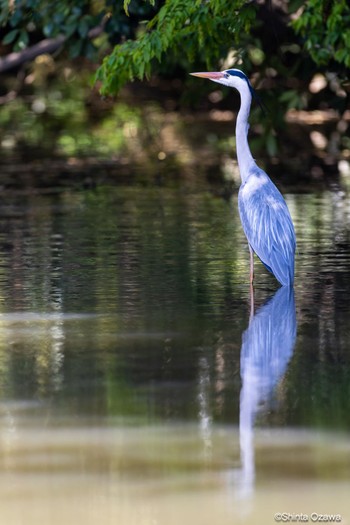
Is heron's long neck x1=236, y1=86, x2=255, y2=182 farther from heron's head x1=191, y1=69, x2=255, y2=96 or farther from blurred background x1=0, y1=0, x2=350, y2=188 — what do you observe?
blurred background x1=0, y1=0, x2=350, y2=188

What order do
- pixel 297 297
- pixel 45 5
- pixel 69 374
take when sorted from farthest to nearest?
pixel 45 5, pixel 297 297, pixel 69 374

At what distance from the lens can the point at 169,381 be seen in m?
8.41

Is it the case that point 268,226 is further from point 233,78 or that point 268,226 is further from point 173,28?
point 173,28

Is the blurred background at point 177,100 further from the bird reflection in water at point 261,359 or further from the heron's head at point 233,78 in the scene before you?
the bird reflection in water at point 261,359

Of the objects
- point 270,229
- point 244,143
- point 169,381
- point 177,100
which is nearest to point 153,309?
point 270,229

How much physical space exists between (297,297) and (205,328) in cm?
137

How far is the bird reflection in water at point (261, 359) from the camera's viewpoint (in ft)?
23.4

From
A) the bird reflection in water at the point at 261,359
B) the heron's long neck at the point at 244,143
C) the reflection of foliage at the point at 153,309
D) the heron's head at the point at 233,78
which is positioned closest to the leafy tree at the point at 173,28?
the heron's head at the point at 233,78

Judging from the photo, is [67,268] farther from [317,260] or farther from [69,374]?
[69,374]

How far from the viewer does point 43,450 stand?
7.14m

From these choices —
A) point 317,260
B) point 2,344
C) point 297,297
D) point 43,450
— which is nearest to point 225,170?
point 317,260

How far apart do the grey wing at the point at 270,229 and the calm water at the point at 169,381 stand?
0.22m

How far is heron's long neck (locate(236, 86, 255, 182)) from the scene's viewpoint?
1218 cm

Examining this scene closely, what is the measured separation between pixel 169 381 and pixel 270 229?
323cm
